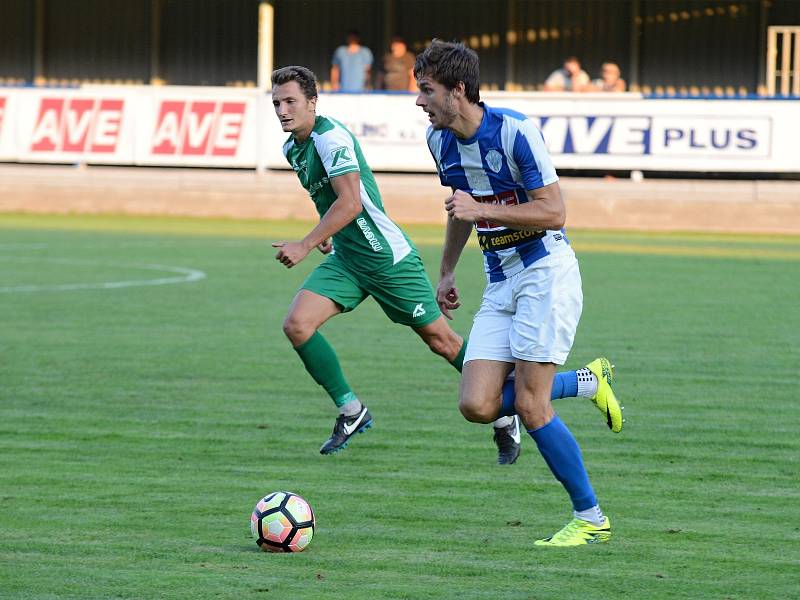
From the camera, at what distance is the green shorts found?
8312 millimetres

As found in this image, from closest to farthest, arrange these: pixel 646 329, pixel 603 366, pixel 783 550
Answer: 1. pixel 783 550
2. pixel 603 366
3. pixel 646 329

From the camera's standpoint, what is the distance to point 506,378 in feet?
20.8

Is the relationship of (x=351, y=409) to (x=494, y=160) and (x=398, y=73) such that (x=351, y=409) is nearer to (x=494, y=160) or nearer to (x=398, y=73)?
(x=494, y=160)

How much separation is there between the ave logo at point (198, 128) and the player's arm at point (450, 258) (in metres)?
19.2

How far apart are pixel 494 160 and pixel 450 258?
0.97 meters

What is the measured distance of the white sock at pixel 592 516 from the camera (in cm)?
591

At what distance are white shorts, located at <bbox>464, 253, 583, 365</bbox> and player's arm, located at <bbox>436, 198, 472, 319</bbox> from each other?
0.52m

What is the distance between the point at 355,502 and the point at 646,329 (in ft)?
21.9

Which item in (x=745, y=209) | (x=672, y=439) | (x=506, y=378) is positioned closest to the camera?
(x=506, y=378)

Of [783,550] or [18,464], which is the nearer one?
[783,550]

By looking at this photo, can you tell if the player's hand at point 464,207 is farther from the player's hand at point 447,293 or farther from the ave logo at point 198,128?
the ave logo at point 198,128

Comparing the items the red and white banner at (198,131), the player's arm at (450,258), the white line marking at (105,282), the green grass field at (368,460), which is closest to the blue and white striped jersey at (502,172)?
the player's arm at (450,258)

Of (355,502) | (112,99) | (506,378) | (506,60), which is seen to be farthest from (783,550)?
(506,60)

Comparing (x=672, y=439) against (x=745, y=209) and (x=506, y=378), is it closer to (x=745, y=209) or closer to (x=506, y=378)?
(x=506, y=378)
